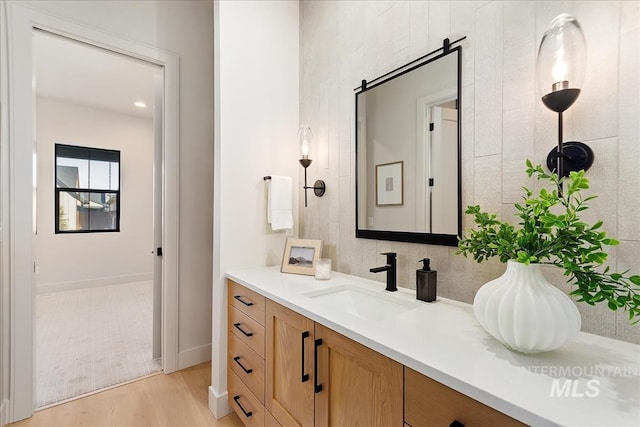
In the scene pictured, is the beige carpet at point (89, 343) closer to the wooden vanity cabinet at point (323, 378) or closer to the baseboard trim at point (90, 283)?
the baseboard trim at point (90, 283)

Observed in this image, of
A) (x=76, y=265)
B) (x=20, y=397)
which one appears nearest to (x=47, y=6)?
(x=20, y=397)

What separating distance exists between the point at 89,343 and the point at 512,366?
331cm

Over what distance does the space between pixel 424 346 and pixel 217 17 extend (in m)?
2.07

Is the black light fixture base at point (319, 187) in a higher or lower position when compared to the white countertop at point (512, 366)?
higher

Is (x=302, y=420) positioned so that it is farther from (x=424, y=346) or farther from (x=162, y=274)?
(x=162, y=274)

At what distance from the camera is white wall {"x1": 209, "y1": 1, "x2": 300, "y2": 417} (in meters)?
1.82

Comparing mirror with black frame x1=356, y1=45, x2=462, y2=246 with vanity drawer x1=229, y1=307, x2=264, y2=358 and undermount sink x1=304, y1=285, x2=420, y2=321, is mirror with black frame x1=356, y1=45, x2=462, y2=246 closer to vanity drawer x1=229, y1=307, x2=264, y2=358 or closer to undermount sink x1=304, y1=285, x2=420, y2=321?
undermount sink x1=304, y1=285, x2=420, y2=321

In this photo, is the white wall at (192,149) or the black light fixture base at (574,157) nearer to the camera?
the black light fixture base at (574,157)

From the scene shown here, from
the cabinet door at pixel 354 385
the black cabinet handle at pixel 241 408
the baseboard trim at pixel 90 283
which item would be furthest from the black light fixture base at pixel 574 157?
the baseboard trim at pixel 90 283

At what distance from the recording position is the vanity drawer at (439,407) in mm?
628

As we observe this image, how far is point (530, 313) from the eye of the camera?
2.39ft

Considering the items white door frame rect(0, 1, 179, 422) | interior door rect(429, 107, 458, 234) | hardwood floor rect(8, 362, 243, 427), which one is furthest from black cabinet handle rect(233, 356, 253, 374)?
white door frame rect(0, 1, 179, 422)

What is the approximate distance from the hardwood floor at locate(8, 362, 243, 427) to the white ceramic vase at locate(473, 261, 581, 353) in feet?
5.33

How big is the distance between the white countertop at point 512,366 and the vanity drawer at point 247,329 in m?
0.45
